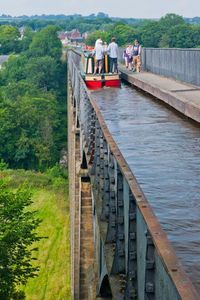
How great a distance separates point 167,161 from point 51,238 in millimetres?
23378

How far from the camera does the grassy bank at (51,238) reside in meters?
24.7

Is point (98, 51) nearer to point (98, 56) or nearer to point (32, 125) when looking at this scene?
point (98, 56)

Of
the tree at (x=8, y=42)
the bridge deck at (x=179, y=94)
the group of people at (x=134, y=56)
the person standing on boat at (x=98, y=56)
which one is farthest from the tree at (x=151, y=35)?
the bridge deck at (x=179, y=94)

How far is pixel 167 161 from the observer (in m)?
8.11

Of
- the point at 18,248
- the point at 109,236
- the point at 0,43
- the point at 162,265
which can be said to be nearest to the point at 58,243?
the point at 18,248

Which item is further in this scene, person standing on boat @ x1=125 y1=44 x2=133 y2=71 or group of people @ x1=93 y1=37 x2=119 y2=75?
person standing on boat @ x1=125 y1=44 x2=133 y2=71

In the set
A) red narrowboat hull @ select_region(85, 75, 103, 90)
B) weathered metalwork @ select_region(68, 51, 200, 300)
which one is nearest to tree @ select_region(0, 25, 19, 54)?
red narrowboat hull @ select_region(85, 75, 103, 90)

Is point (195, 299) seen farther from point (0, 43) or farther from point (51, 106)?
point (0, 43)

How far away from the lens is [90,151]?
11133 mm

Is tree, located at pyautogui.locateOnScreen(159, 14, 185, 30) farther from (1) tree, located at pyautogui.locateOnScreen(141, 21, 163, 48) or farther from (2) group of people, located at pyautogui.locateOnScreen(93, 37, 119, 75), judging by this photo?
(2) group of people, located at pyautogui.locateOnScreen(93, 37, 119, 75)

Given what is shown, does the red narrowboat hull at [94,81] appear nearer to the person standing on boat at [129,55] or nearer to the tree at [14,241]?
the tree at [14,241]

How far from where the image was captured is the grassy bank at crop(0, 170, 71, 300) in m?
24.7

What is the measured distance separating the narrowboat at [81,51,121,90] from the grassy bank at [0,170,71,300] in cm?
391

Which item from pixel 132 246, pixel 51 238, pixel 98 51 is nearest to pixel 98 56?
pixel 98 51
